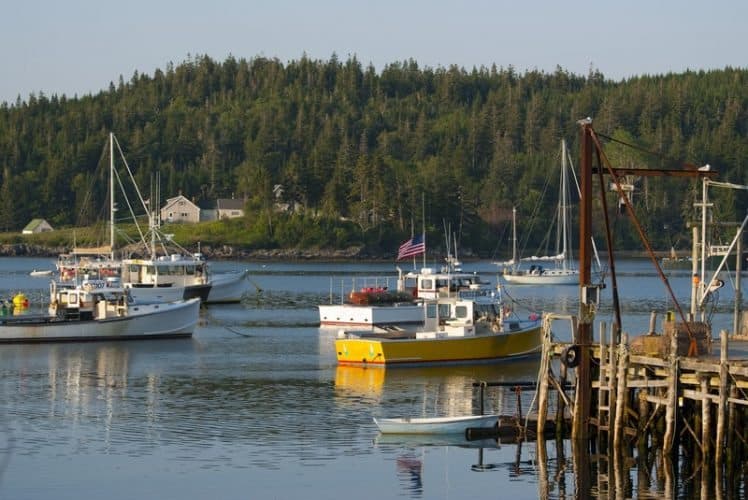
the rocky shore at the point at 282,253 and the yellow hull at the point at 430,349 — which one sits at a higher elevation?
the rocky shore at the point at 282,253

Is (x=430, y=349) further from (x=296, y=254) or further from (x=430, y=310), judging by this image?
(x=296, y=254)

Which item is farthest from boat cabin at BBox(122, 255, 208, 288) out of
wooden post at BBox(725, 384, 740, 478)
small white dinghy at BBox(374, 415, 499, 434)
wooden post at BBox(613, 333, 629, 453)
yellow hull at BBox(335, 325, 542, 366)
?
wooden post at BBox(725, 384, 740, 478)

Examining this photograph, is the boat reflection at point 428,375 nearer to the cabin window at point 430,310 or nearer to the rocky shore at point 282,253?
the cabin window at point 430,310

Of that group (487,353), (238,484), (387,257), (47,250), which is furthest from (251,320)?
(47,250)

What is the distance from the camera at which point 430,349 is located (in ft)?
166

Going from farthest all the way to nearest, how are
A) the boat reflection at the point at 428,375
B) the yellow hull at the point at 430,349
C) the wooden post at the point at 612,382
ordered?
the yellow hull at the point at 430,349 < the boat reflection at the point at 428,375 < the wooden post at the point at 612,382

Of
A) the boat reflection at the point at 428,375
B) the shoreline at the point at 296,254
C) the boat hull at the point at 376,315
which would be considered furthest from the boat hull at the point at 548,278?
the boat reflection at the point at 428,375

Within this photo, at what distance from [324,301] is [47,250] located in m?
105

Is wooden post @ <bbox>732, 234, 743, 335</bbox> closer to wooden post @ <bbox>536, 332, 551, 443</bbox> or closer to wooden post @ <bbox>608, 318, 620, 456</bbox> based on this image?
wooden post @ <bbox>536, 332, 551, 443</bbox>

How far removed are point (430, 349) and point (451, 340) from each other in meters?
0.81

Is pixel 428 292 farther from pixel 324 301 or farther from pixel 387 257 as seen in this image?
pixel 387 257

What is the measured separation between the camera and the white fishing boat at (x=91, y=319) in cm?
6116

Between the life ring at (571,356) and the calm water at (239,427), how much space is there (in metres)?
2.26

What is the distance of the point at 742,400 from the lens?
100ft
